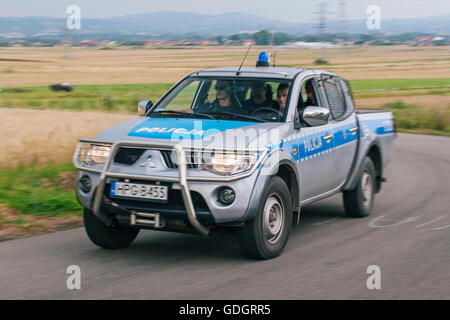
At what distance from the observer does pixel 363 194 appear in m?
9.09

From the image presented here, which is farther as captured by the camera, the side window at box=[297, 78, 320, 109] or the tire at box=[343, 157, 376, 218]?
the tire at box=[343, 157, 376, 218]

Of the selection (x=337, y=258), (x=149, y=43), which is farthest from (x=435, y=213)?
(x=149, y=43)

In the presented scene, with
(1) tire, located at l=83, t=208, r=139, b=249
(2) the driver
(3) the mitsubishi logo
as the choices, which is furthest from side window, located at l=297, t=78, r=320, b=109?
(1) tire, located at l=83, t=208, r=139, b=249

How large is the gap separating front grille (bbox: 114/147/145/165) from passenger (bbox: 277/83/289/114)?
1.71 m

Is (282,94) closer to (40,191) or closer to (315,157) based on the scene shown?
(315,157)

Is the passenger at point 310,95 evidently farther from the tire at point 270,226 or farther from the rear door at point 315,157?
the tire at point 270,226

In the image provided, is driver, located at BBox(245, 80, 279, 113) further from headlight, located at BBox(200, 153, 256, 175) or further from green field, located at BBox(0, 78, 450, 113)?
green field, located at BBox(0, 78, 450, 113)

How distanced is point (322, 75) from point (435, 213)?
8.02 ft

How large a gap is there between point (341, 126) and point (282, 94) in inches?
47.1

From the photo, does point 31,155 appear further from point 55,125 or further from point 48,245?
point 48,245

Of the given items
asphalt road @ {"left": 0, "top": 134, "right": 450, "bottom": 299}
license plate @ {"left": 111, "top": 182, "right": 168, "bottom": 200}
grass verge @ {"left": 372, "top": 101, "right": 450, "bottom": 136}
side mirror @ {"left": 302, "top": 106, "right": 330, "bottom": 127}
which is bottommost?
grass verge @ {"left": 372, "top": 101, "right": 450, "bottom": 136}

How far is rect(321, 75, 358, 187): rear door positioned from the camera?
8.20 meters

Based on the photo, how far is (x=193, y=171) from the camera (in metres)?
6.11

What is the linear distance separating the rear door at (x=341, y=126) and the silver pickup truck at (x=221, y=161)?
0.03 meters
